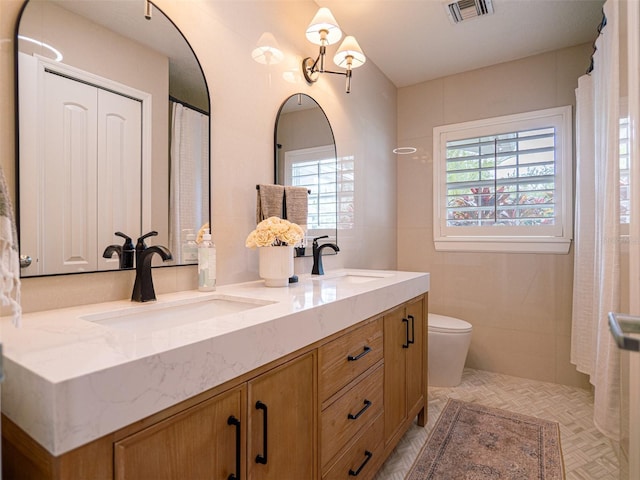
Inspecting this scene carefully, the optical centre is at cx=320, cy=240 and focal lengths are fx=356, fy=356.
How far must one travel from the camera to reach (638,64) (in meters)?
1.13

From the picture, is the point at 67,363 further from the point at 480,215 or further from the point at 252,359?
the point at 480,215

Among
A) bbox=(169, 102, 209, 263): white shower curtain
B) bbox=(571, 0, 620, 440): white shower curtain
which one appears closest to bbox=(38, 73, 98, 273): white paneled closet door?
bbox=(169, 102, 209, 263): white shower curtain

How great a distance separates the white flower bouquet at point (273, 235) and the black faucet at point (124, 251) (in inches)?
18.0

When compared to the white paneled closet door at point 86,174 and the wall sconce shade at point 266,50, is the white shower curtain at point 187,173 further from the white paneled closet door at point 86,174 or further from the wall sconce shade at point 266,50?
the wall sconce shade at point 266,50

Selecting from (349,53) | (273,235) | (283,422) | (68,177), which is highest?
(349,53)

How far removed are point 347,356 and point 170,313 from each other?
0.62m

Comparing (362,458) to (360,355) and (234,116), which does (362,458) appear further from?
(234,116)

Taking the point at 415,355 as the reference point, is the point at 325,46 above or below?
above

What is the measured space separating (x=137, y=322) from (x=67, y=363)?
0.48 metres

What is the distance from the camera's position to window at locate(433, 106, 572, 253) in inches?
103

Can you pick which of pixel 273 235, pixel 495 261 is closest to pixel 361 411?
pixel 273 235

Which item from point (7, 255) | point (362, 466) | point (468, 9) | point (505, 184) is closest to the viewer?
point (7, 255)

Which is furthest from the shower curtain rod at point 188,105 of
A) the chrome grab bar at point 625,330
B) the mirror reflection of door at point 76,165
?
the chrome grab bar at point 625,330

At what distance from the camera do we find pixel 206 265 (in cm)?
133
